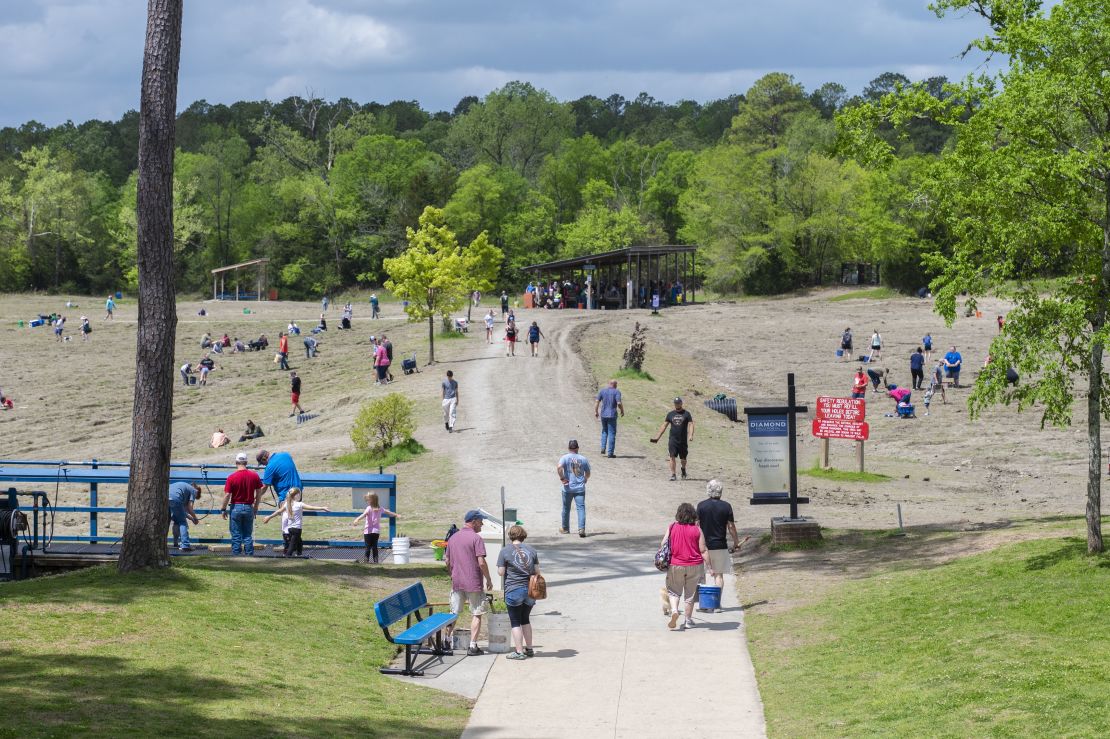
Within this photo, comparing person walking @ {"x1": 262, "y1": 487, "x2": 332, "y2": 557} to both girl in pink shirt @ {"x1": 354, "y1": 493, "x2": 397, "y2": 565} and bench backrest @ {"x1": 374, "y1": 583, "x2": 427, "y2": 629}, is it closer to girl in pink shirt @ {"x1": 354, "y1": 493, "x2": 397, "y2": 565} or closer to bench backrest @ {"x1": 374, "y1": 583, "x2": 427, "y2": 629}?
girl in pink shirt @ {"x1": 354, "y1": 493, "x2": 397, "y2": 565}

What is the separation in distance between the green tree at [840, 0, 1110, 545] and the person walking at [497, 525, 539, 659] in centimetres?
535

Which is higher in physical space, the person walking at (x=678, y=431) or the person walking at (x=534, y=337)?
the person walking at (x=534, y=337)

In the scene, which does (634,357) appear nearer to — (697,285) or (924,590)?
(924,590)

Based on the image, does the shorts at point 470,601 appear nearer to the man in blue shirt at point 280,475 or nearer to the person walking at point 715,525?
the person walking at point 715,525

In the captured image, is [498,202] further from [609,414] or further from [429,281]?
[609,414]

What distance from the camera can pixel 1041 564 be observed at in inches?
543

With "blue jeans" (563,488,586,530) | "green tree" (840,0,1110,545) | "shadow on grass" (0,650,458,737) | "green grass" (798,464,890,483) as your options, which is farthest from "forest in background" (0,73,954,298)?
"shadow on grass" (0,650,458,737)

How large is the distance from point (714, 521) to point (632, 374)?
2561 cm

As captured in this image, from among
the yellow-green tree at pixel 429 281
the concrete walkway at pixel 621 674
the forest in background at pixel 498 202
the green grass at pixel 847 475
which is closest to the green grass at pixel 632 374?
the yellow-green tree at pixel 429 281

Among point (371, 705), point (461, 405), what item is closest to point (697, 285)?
point (461, 405)

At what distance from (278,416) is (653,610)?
26302mm

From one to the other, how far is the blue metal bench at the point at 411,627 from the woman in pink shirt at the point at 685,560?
2.52 m

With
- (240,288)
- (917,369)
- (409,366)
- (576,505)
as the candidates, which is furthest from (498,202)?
(576,505)

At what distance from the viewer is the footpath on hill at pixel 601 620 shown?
10.4 meters
